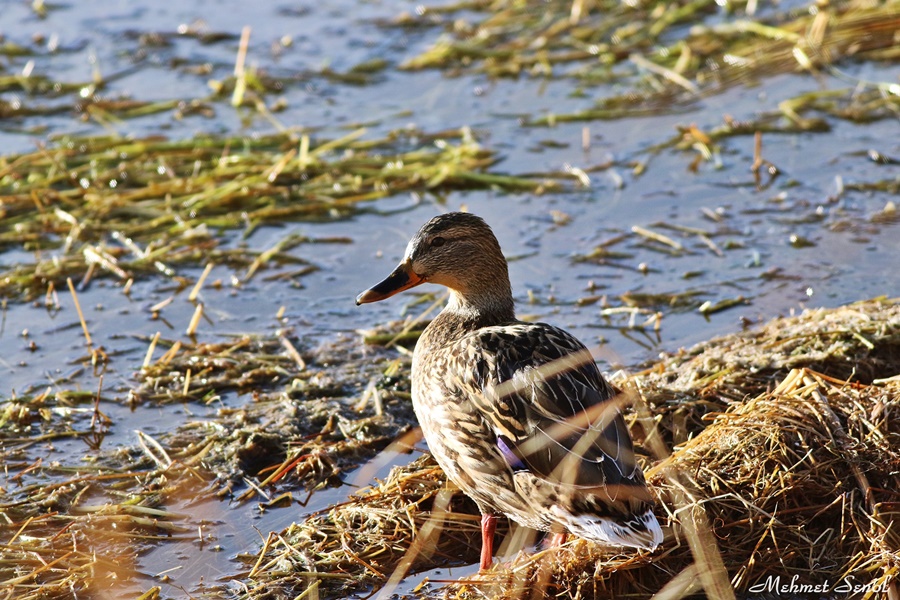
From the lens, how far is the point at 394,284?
4.36 m

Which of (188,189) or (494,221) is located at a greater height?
(188,189)

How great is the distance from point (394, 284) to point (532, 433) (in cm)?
116

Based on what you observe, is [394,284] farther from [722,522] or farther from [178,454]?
[722,522]

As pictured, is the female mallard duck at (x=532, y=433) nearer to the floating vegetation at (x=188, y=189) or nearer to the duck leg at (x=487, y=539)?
the duck leg at (x=487, y=539)

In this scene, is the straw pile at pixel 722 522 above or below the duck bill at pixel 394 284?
below

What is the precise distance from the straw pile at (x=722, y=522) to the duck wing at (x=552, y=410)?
37 centimetres

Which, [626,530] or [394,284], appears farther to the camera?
[394,284]

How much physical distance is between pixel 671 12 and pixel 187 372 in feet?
17.0

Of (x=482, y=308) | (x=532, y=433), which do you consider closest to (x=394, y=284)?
(x=482, y=308)

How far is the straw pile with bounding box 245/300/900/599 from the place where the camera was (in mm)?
3480

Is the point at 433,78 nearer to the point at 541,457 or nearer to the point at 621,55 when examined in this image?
the point at 621,55

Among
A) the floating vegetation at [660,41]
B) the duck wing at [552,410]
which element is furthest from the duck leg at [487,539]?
the floating vegetation at [660,41]

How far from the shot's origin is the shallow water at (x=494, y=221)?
5.10m

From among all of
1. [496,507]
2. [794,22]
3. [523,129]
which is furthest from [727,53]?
[496,507]
